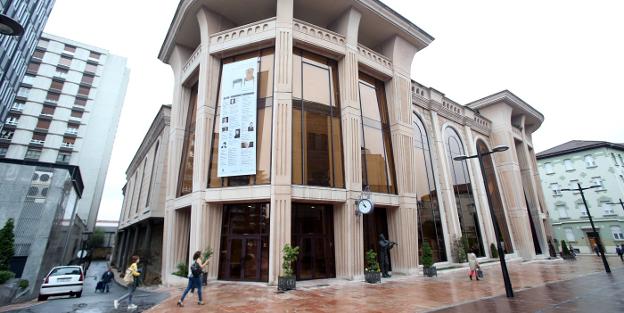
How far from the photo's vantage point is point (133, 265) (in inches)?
333

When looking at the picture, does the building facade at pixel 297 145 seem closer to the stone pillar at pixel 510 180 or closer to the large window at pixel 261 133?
the large window at pixel 261 133

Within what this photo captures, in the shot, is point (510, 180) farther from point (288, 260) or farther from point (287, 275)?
point (287, 275)

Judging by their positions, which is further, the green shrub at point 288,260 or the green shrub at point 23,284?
the green shrub at point 23,284

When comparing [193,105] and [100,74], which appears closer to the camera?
[193,105]

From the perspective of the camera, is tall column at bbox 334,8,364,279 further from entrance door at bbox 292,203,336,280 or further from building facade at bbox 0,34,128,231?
building facade at bbox 0,34,128,231

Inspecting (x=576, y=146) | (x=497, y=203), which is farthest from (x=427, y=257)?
(x=576, y=146)

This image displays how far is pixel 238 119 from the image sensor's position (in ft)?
47.3

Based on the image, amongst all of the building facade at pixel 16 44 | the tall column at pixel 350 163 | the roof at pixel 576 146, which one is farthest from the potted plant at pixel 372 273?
the roof at pixel 576 146

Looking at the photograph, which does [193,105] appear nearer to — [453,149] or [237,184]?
[237,184]

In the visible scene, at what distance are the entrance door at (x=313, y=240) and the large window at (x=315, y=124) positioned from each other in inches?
63.8

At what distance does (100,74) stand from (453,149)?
5992 cm

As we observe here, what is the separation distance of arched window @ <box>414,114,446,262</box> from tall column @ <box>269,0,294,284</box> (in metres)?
10.3

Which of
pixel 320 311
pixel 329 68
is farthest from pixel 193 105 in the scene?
pixel 320 311

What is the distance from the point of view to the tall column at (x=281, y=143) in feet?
40.0
